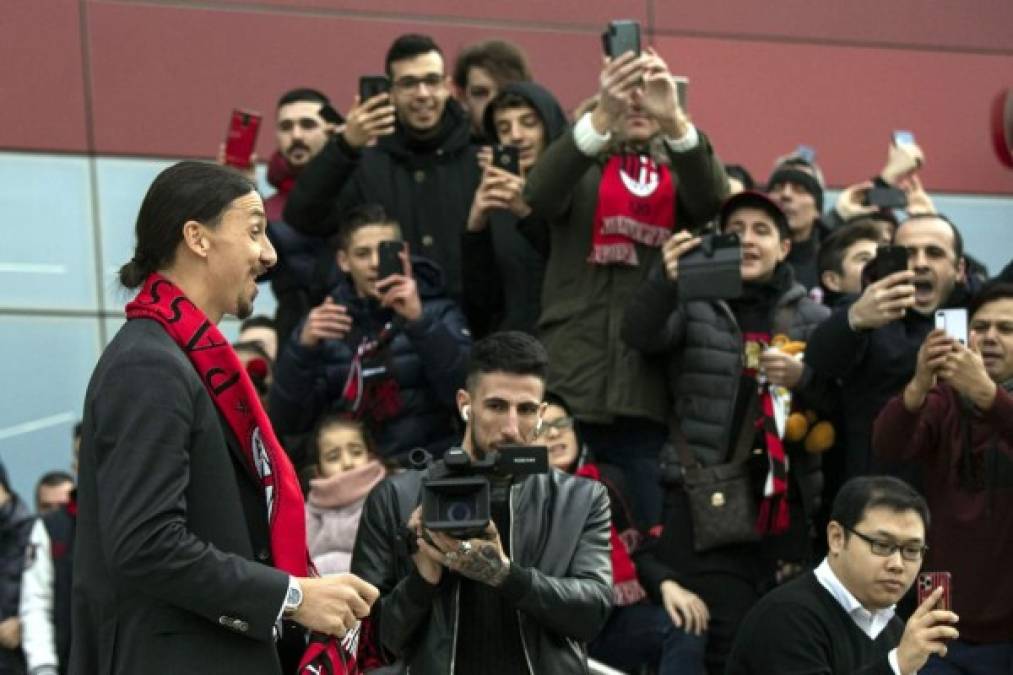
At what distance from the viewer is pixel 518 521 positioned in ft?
19.5

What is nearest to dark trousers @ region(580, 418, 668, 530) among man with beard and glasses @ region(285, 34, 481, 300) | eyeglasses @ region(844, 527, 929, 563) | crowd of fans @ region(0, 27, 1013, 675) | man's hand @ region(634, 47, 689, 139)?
crowd of fans @ region(0, 27, 1013, 675)

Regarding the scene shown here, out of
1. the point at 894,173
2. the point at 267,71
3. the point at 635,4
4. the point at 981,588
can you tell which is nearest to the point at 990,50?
the point at 635,4

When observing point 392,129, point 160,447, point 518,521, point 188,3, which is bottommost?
point 518,521

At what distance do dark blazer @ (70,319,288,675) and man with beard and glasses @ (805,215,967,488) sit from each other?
11.5 feet

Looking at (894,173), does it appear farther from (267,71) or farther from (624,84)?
(267,71)

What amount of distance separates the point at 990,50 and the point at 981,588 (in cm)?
726

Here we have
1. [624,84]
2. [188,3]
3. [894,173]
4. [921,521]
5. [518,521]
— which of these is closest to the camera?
[518,521]

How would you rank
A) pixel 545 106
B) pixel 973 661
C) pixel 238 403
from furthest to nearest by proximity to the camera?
pixel 545 106, pixel 973 661, pixel 238 403

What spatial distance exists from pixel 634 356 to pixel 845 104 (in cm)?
584

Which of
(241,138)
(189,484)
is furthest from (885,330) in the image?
(189,484)

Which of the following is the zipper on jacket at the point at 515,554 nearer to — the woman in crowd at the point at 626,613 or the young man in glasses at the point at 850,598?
the young man in glasses at the point at 850,598

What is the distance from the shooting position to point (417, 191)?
8695 millimetres

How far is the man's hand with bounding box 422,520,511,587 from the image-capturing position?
5.52 meters

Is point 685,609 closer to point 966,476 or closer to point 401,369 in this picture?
point 966,476
